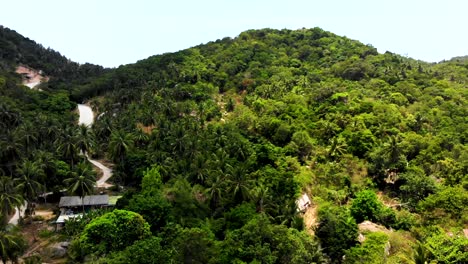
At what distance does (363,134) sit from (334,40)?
91.8m

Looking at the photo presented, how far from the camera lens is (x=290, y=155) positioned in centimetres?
8650

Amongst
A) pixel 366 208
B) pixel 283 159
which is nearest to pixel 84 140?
pixel 283 159

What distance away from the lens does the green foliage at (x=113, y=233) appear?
51500 millimetres

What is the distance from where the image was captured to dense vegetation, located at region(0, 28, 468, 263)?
52969mm

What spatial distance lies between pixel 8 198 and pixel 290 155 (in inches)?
2021

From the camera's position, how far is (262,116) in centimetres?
10219

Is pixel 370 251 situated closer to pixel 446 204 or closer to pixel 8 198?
pixel 446 204

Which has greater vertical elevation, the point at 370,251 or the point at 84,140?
the point at 84,140

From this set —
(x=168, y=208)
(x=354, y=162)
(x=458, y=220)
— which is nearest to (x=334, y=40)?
(x=354, y=162)

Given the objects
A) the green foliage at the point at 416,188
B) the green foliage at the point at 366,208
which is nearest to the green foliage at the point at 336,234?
the green foliage at the point at 366,208

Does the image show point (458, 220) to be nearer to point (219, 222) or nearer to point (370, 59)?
point (219, 222)

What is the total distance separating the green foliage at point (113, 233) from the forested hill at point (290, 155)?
1.32 m

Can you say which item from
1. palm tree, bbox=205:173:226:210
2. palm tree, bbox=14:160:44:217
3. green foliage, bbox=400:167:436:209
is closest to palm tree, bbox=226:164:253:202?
palm tree, bbox=205:173:226:210

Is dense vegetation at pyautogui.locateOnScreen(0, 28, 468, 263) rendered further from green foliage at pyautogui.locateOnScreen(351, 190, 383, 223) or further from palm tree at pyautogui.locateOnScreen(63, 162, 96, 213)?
palm tree at pyautogui.locateOnScreen(63, 162, 96, 213)
